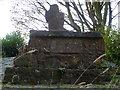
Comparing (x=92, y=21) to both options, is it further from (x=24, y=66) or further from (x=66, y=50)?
(x=24, y=66)

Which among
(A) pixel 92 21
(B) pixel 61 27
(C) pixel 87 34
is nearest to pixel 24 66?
(C) pixel 87 34

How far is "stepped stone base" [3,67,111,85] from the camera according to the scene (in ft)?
5.31

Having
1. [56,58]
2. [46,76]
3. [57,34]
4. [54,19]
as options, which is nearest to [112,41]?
[54,19]

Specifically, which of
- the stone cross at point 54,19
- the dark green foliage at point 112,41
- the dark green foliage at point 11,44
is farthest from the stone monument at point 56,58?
the dark green foliage at point 11,44

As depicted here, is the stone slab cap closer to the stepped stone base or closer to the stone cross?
the stone cross

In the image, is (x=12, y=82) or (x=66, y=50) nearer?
(x=12, y=82)

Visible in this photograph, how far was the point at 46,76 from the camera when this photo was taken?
165 centimetres

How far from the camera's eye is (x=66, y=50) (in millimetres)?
2252

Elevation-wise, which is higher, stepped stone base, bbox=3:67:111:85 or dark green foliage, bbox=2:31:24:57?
dark green foliage, bbox=2:31:24:57

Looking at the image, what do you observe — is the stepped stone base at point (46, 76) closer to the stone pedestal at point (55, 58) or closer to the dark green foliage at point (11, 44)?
the stone pedestal at point (55, 58)

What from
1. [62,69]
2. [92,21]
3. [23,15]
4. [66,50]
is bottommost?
[62,69]

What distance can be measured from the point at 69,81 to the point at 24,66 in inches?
19.2

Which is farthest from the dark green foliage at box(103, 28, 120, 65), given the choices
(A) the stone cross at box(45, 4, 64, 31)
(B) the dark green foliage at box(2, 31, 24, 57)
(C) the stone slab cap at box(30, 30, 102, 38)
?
(B) the dark green foliage at box(2, 31, 24, 57)

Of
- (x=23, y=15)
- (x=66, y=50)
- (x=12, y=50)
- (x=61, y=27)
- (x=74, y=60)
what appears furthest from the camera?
(x=23, y=15)
